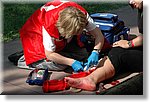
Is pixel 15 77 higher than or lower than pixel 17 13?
lower

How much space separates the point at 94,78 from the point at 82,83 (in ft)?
0.28

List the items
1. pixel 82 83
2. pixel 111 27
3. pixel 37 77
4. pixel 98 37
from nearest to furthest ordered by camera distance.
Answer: pixel 82 83, pixel 37 77, pixel 98 37, pixel 111 27

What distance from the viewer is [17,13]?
11.6 ft

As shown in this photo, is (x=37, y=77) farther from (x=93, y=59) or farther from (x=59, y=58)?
(x=93, y=59)

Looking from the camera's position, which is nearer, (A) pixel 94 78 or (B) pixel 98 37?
(A) pixel 94 78

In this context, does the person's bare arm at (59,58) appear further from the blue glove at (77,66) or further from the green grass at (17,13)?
the green grass at (17,13)

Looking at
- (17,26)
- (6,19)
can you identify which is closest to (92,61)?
(17,26)

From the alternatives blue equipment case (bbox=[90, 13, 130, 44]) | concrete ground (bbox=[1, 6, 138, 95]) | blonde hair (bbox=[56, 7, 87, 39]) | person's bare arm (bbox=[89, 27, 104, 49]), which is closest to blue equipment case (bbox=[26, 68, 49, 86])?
concrete ground (bbox=[1, 6, 138, 95])

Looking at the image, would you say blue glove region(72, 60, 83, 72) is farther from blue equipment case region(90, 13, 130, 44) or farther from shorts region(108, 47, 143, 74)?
blue equipment case region(90, 13, 130, 44)

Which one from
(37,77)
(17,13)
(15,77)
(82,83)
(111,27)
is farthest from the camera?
(17,13)

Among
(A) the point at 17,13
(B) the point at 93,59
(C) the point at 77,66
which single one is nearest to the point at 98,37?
(B) the point at 93,59

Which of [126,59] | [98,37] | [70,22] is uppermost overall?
[70,22]

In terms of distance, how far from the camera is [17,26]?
3.19 meters

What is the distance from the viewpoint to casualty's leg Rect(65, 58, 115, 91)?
1982mm
